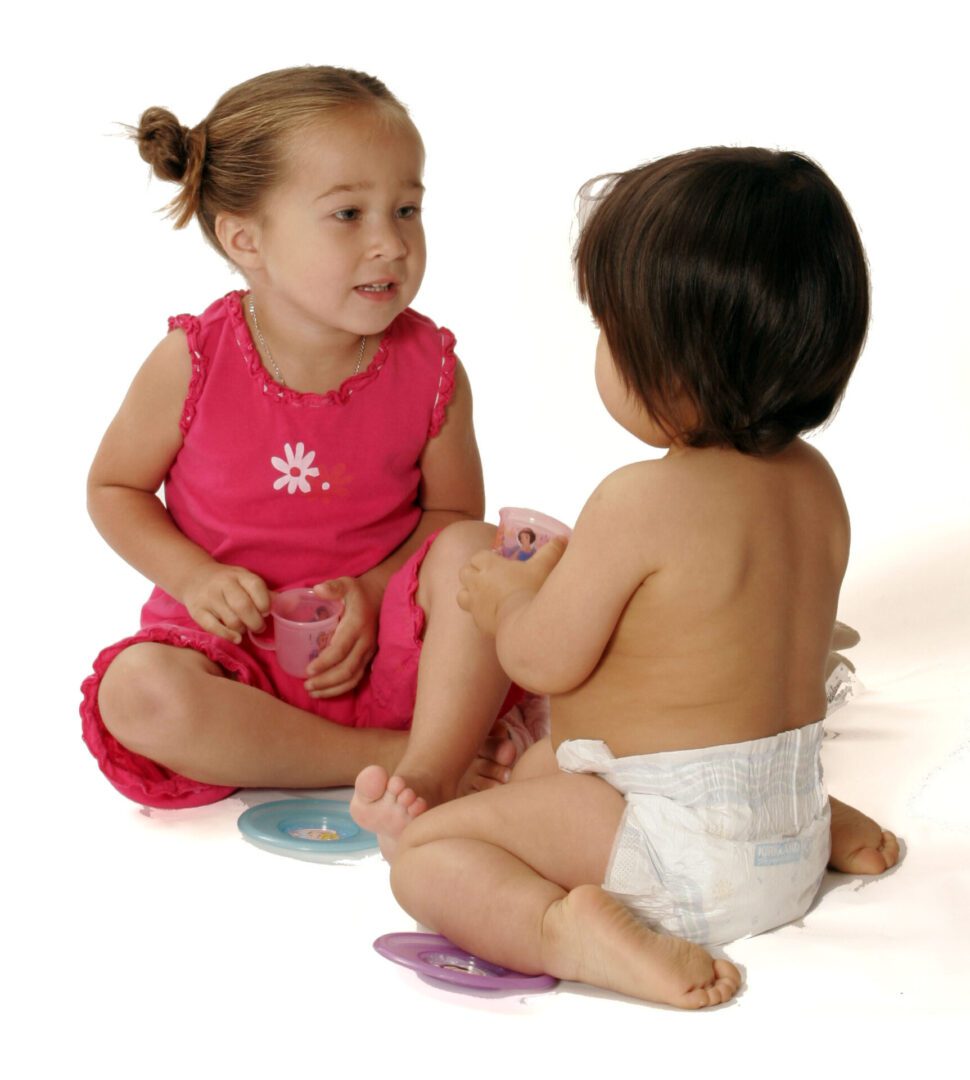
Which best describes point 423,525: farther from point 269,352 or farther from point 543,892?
point 543,892

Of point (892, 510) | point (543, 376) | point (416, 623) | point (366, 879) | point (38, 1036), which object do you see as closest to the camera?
point (38, 1036)

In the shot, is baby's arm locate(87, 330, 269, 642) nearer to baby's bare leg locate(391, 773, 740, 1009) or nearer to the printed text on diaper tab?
baby's bare leg locate(391, 773, 740, 1009)

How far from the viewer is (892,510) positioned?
275 centimetres

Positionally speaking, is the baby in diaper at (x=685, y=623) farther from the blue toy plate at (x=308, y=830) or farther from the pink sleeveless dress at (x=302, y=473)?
the pink sleeveless dress at (x=302, y=473)

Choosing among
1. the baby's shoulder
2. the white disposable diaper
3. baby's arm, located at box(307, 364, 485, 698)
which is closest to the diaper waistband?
the white disposable diaper

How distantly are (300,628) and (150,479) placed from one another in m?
0.29

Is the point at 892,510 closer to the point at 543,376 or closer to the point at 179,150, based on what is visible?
the point at 543,376

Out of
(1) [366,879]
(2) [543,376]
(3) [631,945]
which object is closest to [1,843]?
(1) [366,879]

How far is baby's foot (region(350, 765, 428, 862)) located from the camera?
173 cm

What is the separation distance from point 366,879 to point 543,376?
1.44 metres

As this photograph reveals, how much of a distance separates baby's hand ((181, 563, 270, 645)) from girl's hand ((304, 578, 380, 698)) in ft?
0.26

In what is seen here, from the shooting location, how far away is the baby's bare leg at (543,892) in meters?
1.49

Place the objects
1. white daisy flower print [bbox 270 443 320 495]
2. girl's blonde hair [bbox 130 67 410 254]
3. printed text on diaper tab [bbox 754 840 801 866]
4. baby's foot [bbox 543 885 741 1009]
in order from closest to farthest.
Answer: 1. baby's foot [bbox 543 885 741 1009]
2. printed text on diaper tab [bbox 754 840 801 866]
3. girl's blonde hair [bbox 130 67 410 254]
4. white daisy flower print [bbox 270 443 320 495]

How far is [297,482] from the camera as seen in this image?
6.87ft
